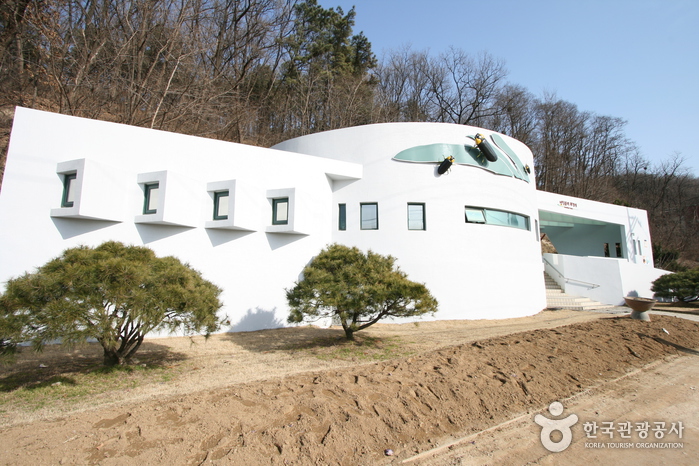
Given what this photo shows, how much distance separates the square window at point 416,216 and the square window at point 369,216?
3.64ft

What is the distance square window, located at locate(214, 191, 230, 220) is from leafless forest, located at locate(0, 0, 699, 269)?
607 centimetres

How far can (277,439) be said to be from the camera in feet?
Result: 11.9

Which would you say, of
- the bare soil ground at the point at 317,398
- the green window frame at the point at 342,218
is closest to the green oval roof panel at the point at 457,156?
the green window frame at the point at 342,218

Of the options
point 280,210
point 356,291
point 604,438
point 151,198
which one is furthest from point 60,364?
point 604,438

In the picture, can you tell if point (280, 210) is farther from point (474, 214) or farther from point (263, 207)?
point (474, 214)

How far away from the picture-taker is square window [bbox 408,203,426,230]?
39.8ft

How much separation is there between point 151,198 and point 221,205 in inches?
65.2

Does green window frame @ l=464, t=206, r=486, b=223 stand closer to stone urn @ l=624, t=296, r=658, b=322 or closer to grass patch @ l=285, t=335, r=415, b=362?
stone urn @ l=624, t=296, r=658, b=322

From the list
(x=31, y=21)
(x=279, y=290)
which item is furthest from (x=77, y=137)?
(x=31, y=21)

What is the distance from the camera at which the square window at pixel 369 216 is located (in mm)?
12094

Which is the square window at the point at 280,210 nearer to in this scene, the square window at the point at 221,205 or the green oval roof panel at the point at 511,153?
the square window at the point at 221,205

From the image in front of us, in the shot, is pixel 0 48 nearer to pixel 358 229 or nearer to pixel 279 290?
pixel 279 290

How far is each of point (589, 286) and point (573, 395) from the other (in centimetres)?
1546

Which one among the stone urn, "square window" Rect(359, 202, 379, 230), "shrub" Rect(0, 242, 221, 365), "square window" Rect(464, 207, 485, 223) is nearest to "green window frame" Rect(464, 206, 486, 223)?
"square window" Rect(464, 207, 485, 223)
